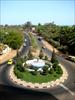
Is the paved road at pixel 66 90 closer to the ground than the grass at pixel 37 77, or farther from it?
closer to the ground

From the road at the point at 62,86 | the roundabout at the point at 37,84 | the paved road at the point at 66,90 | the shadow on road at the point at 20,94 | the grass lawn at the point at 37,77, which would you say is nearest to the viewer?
the shadow on road at the point at 20,94

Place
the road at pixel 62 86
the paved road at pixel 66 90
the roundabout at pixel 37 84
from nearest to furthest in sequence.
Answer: the paved road at pixel 66 90
the road at pixel 62 86
the roundabout at pixel 37 84

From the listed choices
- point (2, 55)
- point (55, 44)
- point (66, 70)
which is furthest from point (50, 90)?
point (55, 44)

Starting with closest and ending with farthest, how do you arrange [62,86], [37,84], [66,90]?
[66,90], [62,86], [37,84]

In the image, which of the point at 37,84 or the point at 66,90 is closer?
the point at 66,90

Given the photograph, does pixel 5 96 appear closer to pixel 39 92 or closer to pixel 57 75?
pixel 39 92

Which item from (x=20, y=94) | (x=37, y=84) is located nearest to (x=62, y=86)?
(x=37, y=84)

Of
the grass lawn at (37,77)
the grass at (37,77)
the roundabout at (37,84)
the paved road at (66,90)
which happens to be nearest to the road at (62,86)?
the paved road at (66,90)

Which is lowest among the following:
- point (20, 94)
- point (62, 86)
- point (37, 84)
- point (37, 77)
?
point (20, 94)

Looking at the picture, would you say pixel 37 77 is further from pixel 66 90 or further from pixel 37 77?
pixel 66 90

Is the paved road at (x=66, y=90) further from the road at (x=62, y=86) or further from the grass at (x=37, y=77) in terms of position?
the grass at (x=37, y=77)
